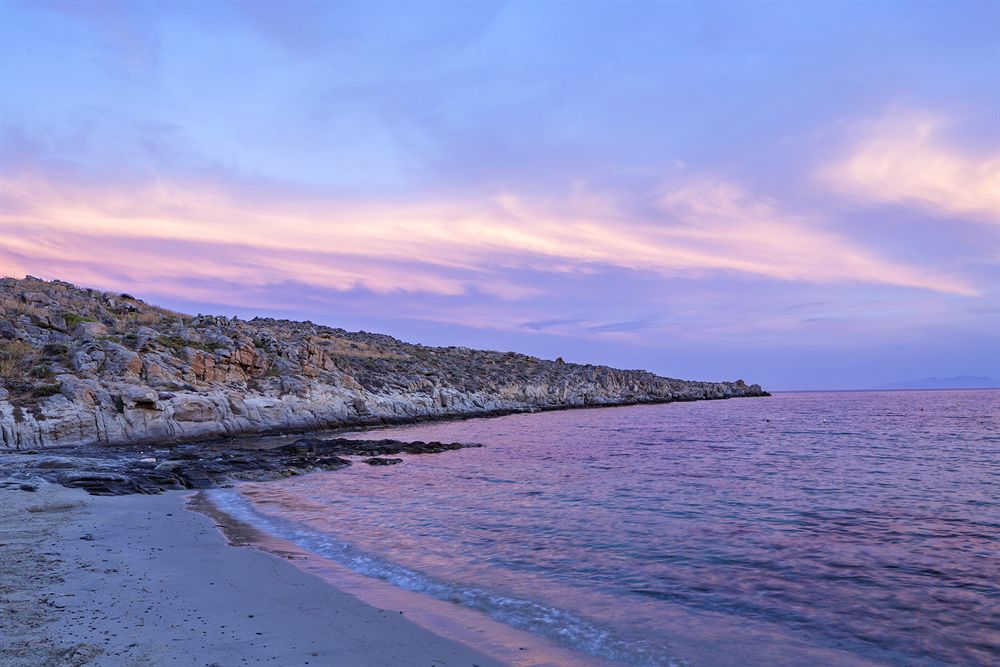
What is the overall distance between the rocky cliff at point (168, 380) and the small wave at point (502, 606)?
820 inches

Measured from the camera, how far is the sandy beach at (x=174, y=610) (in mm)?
5320

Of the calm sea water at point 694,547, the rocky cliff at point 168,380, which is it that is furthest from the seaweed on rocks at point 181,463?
the rocky cliff at point 168,380

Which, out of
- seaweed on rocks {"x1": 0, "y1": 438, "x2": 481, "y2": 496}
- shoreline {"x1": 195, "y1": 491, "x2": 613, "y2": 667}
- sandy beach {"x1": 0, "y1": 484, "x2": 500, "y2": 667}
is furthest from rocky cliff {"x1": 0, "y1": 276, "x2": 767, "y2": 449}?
shoreline {"x1": 195, "y1": 491, "x2": 613, "y2": 667}

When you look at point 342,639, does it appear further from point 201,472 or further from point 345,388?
point 345,388

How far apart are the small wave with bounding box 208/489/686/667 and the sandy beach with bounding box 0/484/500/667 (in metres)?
1.19

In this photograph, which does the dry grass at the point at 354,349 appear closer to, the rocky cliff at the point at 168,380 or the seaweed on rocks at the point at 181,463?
the rocky cliff at the point at 168,380

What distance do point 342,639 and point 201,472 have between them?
53.2 ft

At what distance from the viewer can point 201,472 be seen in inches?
782

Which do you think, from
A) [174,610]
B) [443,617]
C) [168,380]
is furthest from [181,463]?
[443,617]

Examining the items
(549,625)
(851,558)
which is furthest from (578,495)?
(549,625)

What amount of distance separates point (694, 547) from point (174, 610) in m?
8.62

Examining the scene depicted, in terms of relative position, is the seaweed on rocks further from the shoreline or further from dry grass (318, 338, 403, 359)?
dry grass (318, 338, 403, 359)

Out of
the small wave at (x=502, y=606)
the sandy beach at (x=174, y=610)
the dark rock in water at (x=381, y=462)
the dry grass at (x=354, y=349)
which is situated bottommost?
the dark rock in water at (x=381, y=462)

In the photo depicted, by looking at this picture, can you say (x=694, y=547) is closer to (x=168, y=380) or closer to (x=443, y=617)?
(x=443, y=617)
